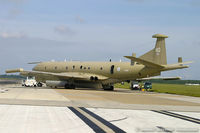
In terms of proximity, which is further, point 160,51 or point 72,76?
point 72,76

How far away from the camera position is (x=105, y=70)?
42469 mm

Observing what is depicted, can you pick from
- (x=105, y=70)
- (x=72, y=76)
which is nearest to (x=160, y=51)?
(x=105, y=70)

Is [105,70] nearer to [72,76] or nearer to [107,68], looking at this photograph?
[107,68]

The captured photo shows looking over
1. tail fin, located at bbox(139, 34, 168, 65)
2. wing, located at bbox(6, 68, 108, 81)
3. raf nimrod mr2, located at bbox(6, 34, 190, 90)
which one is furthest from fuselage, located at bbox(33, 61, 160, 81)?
tail fin, located at bbox(139, 34, 168, 65)

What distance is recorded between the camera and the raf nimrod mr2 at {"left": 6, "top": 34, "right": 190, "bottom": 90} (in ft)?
120

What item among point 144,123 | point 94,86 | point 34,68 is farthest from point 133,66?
point 144,123

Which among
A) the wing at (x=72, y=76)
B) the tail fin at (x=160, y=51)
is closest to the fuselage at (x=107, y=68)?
the wing at (x=72, y=76)

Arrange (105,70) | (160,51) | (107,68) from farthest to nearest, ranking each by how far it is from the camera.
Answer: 1. (105,70)
2. (107,68)
3. (160,51)

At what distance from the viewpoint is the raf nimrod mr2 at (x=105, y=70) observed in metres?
36.7

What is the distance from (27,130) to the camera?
8586 millimetres

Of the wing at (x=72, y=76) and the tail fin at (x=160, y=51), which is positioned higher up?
the tail fin at (x=160, y=51)

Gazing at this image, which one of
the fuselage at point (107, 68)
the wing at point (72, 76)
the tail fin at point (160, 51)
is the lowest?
the wing at point (72, 76)

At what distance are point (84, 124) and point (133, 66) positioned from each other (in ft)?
95.2

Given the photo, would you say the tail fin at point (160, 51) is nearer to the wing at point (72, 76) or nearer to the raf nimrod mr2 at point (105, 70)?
the raf nimrod mr2 at point (105, 70)
